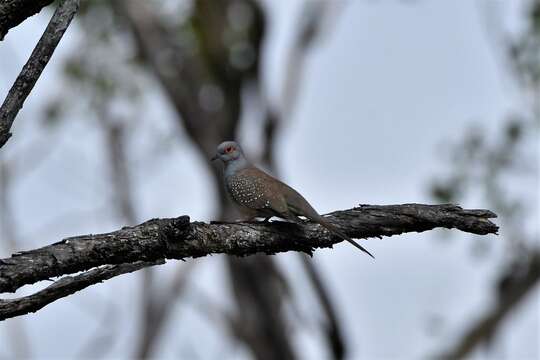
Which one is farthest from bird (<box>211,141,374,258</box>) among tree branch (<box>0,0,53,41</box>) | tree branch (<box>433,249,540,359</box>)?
tree branch (<box>433,249,540,359</box>)

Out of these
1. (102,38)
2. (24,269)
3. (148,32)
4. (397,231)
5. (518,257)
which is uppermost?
(102,38)

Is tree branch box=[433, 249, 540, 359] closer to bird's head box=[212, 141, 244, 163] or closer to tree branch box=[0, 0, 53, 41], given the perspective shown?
bird's head box=[212, 141, 244, 163]

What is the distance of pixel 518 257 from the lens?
57.0ft

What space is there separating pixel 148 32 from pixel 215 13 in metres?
1.63

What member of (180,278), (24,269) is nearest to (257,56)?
(180,278)

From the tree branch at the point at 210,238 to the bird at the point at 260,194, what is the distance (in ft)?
0.47

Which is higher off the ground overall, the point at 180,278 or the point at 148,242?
the point at 180,278

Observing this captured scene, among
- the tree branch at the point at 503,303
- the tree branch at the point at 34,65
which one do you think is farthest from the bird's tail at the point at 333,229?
the tree branch at the point at 503,303

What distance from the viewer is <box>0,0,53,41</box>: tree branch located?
4.64m

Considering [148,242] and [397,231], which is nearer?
[148,242]

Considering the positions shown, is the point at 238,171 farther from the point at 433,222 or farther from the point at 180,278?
the point at 180,278

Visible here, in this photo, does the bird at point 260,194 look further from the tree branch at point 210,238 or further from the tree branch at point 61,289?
the tree branch at point 61,289

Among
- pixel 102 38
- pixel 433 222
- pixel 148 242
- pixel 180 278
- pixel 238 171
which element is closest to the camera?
pixel 148 242

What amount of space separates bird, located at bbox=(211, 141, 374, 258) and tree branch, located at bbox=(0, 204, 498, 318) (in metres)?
0.14
